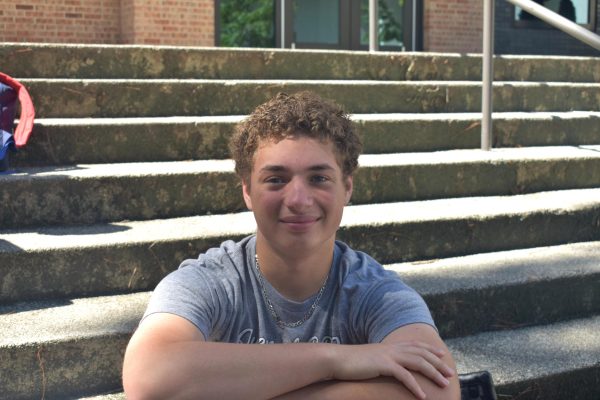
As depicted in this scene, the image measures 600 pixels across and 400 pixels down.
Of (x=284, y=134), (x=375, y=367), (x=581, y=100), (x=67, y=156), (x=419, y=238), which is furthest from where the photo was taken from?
(x=581, y=100)

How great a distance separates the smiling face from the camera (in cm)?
183

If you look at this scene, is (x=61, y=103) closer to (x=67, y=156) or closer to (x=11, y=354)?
(x=67, y=156)

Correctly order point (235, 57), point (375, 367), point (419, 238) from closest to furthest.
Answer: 1. point (375, 367)
2. point (419, 238)
3. point (235, 57)

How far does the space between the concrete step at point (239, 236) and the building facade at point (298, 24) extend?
5026 mm

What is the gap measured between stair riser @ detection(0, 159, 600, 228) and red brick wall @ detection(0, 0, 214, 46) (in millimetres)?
4823

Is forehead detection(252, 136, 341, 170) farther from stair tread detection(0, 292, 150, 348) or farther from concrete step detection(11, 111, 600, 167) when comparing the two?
concrete step detection(11, 111, 600, 167)

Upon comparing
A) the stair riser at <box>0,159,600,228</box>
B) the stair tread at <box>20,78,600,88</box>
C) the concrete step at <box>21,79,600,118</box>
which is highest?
the stair tread at <box>20,78,600,88</box>

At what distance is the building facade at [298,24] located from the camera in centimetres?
774

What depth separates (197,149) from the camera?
3740 mm

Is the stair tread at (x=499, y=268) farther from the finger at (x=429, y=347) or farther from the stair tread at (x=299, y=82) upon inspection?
the stair tread at (x=299, y=82)

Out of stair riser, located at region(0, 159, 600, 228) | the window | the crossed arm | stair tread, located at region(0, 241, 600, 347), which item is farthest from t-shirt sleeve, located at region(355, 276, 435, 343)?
the window

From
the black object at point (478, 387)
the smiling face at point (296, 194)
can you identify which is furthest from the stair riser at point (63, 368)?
the black object at point (478, 387)

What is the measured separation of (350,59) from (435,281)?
231cm

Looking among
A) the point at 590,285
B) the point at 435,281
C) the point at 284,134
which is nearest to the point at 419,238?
the point at 435,281
